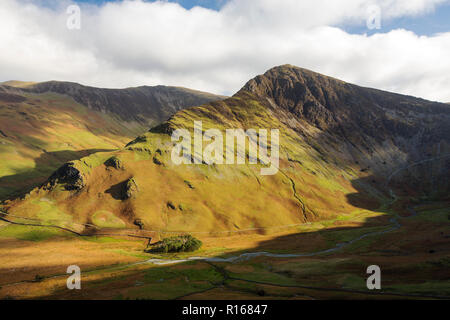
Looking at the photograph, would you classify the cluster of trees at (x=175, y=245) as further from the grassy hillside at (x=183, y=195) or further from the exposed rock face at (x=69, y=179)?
the exposed rock face at (x=69, y=179)

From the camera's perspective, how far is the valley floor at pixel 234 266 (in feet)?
137

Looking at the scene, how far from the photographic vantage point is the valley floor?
41.7 meters

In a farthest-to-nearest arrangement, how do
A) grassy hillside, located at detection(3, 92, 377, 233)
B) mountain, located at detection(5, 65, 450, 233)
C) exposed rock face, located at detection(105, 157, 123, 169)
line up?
exposed rock face, located at detection(105, 157, 123, 169), grassy hillside, located at detection(3, 92, 377, 233), mountain, located at detection(5, 65, 450, 233)

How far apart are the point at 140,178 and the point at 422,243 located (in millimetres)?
102713

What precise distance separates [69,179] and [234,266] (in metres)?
79.4
